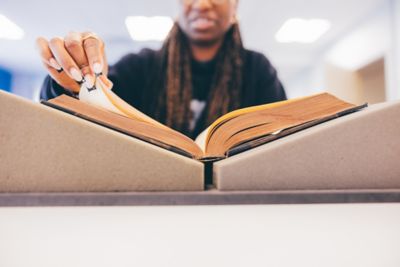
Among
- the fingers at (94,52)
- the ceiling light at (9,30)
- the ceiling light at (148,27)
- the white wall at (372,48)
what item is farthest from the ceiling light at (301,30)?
the fingers at (94,52)

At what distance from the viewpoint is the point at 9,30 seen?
3.83 meters

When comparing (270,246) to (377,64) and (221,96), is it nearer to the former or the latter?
(221,96)

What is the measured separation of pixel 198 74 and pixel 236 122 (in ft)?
2.08

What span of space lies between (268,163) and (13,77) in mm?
6575

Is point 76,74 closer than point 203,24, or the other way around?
point 76,74

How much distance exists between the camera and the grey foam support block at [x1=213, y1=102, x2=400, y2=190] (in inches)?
9.9

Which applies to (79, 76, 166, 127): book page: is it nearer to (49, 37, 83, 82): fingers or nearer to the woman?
(49, 37, 83, 82): fingers

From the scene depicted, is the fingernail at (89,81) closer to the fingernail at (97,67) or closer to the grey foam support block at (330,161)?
the fingernail at (97,67)

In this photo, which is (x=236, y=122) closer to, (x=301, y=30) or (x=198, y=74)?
(x=198, y=74)

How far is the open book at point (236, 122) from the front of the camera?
29cm

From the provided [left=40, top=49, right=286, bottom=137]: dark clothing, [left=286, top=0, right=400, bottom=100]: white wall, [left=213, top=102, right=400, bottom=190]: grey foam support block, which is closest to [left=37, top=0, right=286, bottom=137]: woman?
[left=40, top=49, right=286, bottom=137]: dark clothing

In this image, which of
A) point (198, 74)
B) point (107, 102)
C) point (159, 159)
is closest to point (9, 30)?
point (198, 74)

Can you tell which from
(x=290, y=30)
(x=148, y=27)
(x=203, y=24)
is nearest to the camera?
(x=203, y=24)

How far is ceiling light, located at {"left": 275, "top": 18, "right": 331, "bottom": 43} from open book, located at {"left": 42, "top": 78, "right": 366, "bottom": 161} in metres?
3.48
